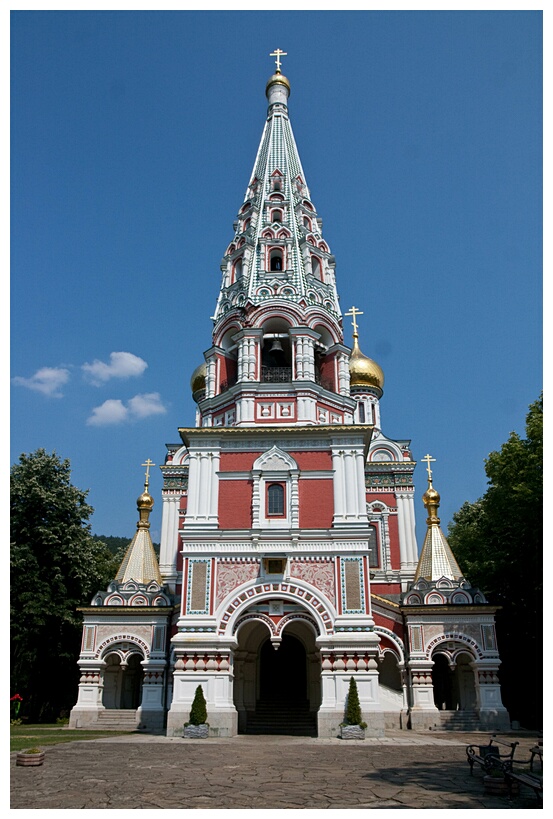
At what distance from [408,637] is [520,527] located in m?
4.59

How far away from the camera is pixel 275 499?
18.0m

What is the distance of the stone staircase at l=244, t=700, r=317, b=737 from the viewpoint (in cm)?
1794

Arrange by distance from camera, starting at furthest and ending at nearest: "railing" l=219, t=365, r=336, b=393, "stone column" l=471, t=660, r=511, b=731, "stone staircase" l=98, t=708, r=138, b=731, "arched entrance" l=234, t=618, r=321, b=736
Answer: "railing" l=219, t=365, r=336, b=393, "stone staircase" l=98, t=708, r=138, b=731, "stone column" l=471, t=660, r=511, b=731, "arched entrance" l=234, t=618, r=321, b=736

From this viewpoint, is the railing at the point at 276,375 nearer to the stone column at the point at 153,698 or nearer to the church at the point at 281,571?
the church at the point at 281,571

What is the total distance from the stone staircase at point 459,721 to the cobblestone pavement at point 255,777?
14.9 ft

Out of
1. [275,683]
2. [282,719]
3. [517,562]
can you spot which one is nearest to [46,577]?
[275,683]

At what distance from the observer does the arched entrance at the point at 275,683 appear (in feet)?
59.2

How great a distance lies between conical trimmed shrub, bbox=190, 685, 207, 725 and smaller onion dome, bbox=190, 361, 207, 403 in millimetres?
16317

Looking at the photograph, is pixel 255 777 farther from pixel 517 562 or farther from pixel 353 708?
pixel 517 562

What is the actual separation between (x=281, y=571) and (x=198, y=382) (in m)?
14.9

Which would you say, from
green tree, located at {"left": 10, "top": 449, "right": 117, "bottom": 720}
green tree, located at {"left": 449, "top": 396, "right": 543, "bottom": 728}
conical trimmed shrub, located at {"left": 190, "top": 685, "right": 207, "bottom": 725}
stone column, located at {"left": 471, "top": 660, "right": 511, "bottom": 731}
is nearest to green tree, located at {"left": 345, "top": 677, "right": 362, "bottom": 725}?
conical trimmed shrub, located at {"left": 190, "top": 685, "right": 207, "bottom": 725}

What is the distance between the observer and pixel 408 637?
20172mm

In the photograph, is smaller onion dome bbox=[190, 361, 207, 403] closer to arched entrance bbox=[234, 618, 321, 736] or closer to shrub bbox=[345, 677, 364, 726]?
arched entrance bbox=[234, 618, 321, 736]

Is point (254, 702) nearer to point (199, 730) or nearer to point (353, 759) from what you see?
point (199, 730)
